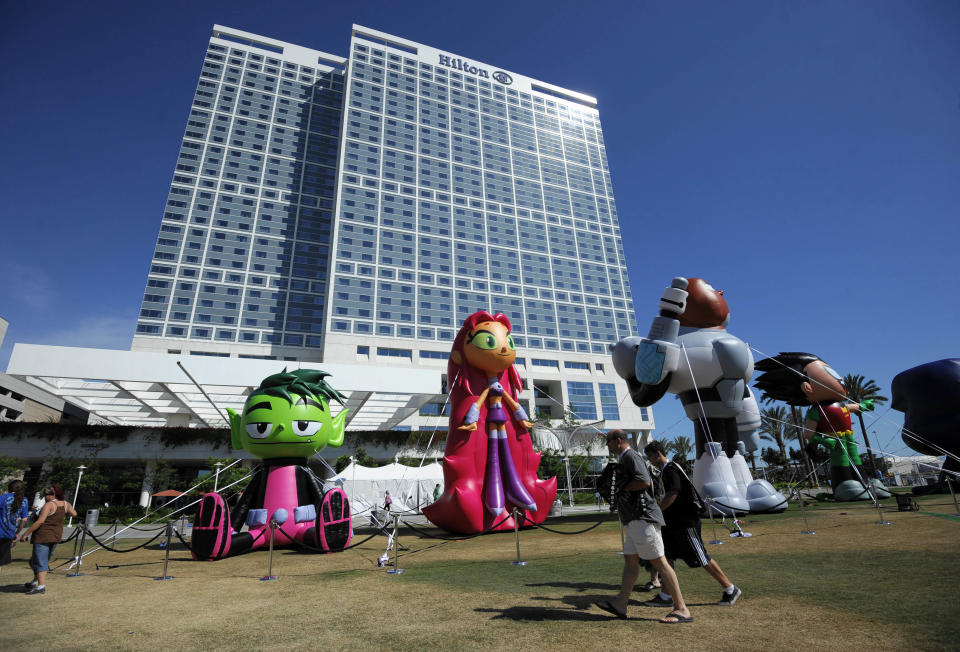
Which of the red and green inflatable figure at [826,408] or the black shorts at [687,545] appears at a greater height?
the red and green inflatable figure at [826,408]

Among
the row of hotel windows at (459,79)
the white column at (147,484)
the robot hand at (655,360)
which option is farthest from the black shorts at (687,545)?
the row of hotel windows at (459,79)

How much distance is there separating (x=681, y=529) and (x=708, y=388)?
8049mm

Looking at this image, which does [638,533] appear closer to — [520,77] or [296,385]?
[296,385]

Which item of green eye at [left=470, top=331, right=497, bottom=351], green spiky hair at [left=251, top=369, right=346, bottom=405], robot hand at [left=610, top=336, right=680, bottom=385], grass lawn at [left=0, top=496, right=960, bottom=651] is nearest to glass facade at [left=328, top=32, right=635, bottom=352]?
green spiky hair at [left=251, top=369, right=346, bottom=405]

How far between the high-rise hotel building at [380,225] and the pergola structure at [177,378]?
1019 inches

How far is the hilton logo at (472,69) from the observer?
7581 centimetres

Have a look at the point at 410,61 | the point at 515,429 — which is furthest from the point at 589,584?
the point at 410,61

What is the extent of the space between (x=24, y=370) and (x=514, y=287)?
167 feet

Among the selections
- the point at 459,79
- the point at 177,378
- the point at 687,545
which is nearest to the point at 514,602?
the point at 687,545

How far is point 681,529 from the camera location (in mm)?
4957

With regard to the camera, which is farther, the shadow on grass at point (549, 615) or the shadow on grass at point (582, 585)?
the shadow on grass at point (582, 585)

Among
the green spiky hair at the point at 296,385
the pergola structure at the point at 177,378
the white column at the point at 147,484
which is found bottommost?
the white column at the point at 147,484

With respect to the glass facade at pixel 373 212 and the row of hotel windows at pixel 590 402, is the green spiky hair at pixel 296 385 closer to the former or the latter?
the glass facade at pixel 373 212

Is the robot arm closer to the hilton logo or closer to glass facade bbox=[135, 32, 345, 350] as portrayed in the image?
glass facade bbox=[135, 32, 345, 350]
